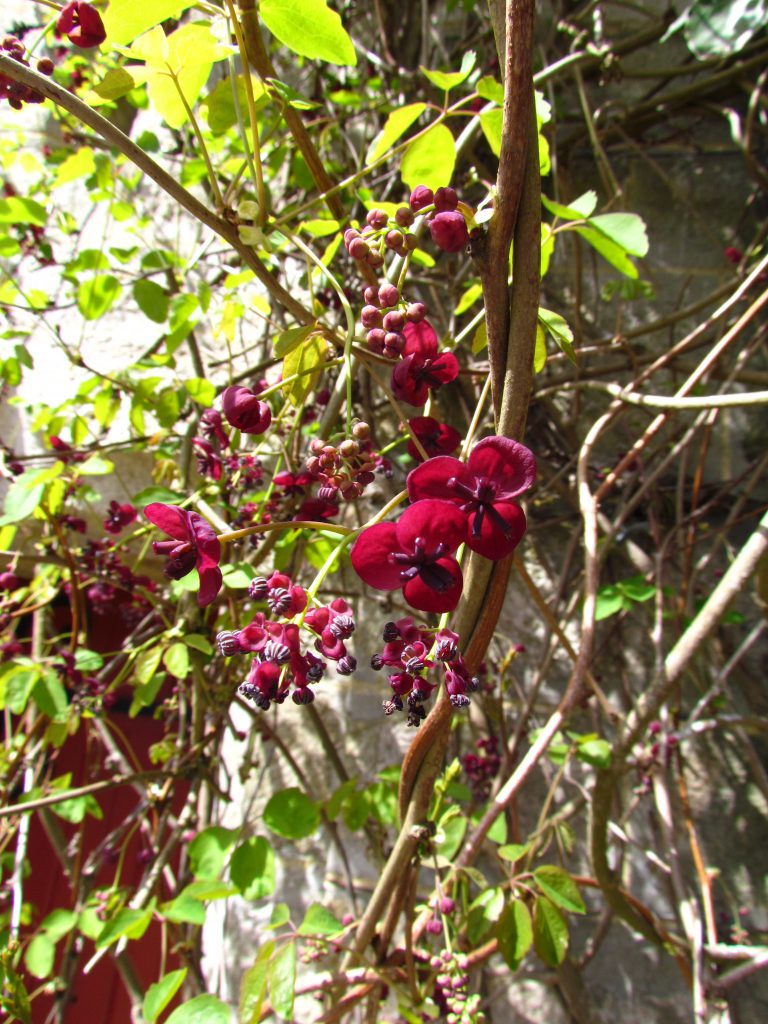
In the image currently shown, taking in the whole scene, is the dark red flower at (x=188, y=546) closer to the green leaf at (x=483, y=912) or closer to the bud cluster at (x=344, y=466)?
the bud cluster at (x=344, y=466)

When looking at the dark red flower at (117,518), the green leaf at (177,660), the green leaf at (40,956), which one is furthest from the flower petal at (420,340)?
the green leaf at (40,956)

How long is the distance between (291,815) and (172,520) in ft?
2.15

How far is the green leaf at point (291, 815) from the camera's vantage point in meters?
0.95

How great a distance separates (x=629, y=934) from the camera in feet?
3.77

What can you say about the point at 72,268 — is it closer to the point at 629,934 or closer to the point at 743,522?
the point at 743,522

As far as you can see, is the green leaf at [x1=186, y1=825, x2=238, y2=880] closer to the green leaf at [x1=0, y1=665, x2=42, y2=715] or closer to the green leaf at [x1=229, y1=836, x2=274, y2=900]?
the green leaf at [x1=229, y1=836, x2=274, y2=900]

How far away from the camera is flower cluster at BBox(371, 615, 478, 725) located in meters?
0.44

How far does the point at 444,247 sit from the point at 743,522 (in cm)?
113

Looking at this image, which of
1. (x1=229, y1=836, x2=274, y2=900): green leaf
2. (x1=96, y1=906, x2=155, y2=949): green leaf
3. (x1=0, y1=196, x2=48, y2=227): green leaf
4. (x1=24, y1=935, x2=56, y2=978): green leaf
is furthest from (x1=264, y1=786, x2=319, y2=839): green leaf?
(x1=0, y1=196, x2=48, y2=227): green leaf

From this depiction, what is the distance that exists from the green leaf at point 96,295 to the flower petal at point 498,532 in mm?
1032

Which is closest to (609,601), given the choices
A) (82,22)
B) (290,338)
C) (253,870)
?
(253,870)

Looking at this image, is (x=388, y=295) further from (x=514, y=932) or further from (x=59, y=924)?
(x=59, y=924)

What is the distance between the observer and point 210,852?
38.1 inches

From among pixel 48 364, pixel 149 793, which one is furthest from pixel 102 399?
pixel 149 793
